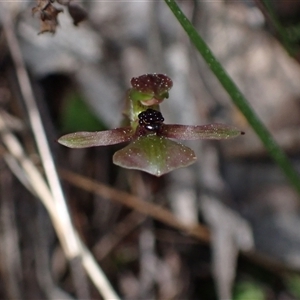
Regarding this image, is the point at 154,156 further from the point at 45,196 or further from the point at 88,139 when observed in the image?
the point at 45,196

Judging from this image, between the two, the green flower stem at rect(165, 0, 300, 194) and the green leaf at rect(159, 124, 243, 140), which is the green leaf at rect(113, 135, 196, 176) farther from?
the green flower stem at rect(165, 0, 300, 194)

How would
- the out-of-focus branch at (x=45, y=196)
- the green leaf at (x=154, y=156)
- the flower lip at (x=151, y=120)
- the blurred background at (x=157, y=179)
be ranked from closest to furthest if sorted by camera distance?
the green leaf at (x=154, y=156) < the flower lip at (x=151, y=120) < the out-of-focus branch at (x=45, y=196) < the blurred background at (x=157, y=179)

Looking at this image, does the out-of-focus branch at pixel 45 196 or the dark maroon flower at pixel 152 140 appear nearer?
the dark maroon flower at pixel 152 140

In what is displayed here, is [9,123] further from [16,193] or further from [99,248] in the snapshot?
[99,248]

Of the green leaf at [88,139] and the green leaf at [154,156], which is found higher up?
the green leaf at [88,139]

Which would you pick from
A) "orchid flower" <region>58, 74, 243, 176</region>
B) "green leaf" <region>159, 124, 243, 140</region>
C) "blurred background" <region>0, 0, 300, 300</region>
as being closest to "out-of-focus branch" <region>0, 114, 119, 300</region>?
"blurred background" <region>0, 0, 300, 300</region>

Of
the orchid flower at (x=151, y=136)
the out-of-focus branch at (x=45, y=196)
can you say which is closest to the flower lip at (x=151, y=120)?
the orchid flower at (x=151, y=136)

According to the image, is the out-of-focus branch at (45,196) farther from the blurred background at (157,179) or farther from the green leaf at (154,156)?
the green leaf at (154,156)
